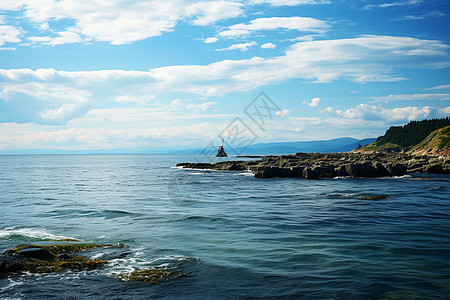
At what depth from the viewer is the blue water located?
367 inches

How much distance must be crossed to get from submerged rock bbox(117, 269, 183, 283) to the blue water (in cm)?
32

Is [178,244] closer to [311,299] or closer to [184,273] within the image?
[184,273]

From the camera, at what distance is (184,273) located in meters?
10.6

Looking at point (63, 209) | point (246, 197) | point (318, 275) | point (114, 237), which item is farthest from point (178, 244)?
point (246, 197)

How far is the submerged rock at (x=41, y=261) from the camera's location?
35.1 feet

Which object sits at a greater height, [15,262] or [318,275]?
[15,262]

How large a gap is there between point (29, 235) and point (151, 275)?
9351 mm

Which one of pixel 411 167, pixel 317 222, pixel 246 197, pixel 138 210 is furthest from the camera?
pixel 411 167

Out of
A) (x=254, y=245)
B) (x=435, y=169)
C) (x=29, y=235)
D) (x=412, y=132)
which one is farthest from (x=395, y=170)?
(x=412, y=132)

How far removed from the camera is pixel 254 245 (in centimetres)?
1413

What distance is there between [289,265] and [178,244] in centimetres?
515

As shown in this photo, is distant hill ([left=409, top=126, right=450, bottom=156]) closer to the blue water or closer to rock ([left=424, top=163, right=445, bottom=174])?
rock ([left=424, top=163, right=445, bottom=174])

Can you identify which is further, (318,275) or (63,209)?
(63,209)

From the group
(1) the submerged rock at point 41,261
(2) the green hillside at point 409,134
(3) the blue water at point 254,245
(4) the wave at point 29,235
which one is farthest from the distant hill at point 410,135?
(1) the submerged rock at point 41,261
